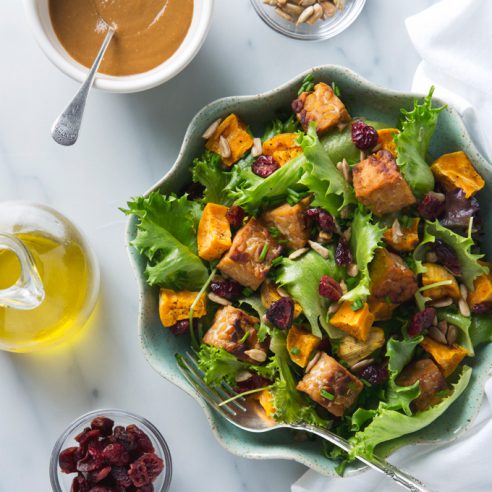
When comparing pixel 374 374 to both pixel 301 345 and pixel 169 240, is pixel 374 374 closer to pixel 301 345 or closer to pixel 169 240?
pixel 301 345

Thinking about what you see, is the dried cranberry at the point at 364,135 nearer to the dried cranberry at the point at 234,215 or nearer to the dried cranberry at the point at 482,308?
the dried cranberry at the point at 234,215

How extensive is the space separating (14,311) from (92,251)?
0.32 m

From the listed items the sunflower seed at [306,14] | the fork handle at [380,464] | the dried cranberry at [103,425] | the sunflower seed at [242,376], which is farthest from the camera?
the sunflower seed at [306,14]

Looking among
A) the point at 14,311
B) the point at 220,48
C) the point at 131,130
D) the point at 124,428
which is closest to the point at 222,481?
the point at 124,428

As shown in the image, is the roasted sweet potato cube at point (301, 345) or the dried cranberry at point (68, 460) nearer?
the roasted sweet potato cube at point (301, 345)

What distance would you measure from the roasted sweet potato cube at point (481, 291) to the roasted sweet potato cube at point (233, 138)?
848 mm

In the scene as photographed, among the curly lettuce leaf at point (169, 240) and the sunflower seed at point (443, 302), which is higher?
the curly lettuce leaf at point (169, 240)

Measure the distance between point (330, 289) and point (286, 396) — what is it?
1.18 feet

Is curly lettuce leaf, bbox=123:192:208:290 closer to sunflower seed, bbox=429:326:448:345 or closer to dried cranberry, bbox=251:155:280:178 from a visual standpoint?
dried cranberry, bbox=251:155:280:178

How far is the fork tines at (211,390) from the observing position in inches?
92.6

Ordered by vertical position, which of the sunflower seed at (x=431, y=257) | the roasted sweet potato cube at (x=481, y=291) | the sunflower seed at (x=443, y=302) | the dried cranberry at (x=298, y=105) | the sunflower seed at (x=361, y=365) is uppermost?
the dried cranberry at (x=298, y=105)

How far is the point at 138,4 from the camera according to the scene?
2.38m

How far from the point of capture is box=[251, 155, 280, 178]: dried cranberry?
7.70ft

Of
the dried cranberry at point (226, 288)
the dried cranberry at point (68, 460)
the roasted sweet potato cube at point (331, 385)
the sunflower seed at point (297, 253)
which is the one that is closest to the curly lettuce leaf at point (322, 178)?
the sunflower seed at point (297, 253)
